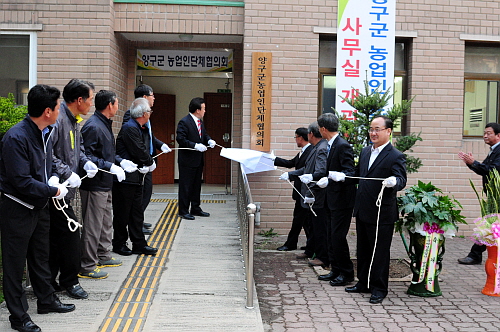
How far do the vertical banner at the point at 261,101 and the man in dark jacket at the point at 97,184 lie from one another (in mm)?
3652

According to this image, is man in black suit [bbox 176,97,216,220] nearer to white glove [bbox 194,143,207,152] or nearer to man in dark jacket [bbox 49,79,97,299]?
white glove [bbox 194,143,207,152]

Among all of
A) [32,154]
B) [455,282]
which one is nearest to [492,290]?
[455,282]

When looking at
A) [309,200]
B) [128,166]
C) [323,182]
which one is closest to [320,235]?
[309,200]

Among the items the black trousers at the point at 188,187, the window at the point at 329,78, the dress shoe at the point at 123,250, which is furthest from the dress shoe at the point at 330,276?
the window at the point at 329,78

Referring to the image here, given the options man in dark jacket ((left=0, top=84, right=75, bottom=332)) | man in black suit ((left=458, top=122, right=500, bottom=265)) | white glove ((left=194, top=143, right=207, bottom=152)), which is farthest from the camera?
white glove ((left=194, top=143, right=207, bottom=152))

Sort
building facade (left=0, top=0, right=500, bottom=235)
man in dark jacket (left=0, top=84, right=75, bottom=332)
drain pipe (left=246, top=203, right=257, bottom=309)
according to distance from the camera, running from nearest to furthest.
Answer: man in dark jacket (left=0, top=84, right=75, bottom=332) → drain pipe (left=246, top=203, right=257, bottom=309) → building facade (left=0, top=0, right=500, bottom=235)

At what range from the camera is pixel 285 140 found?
30.6 feet

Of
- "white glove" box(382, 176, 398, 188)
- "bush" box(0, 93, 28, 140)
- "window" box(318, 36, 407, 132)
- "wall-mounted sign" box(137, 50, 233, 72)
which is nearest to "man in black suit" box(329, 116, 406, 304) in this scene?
"white glove" box(382, 176, 398, 188)

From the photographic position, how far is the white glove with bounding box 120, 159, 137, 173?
6.09 m

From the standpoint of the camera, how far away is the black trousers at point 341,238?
622cm

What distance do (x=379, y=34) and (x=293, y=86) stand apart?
175cm

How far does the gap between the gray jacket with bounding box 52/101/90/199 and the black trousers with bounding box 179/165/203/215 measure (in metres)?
3.13

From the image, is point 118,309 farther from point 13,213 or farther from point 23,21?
point 23,21

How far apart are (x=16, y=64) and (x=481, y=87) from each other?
8.40 metres
